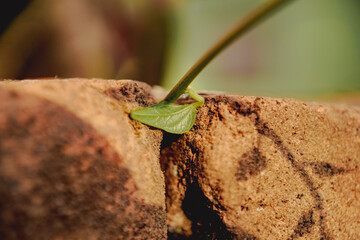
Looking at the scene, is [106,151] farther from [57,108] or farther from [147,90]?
[147,90]

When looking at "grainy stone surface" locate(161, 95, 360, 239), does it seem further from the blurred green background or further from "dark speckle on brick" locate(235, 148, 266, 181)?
the blurred green background

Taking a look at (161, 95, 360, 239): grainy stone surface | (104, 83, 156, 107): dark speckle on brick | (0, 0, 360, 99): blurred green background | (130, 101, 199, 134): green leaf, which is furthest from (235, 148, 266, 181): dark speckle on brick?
(0, 0, 360, 99): blurred green background

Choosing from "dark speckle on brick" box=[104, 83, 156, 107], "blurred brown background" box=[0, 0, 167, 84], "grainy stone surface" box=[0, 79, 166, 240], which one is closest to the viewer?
"grainy stone surface" box=[0, 79, 166, 240]

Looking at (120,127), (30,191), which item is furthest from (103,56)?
(30,191)

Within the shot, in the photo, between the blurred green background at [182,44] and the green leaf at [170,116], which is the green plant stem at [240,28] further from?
the blurred green background at [182,44]

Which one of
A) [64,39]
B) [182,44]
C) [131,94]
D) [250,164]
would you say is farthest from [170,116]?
[182,44]

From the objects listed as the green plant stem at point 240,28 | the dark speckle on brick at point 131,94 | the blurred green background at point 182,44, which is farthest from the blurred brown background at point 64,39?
the green plant stem at point 240,28
